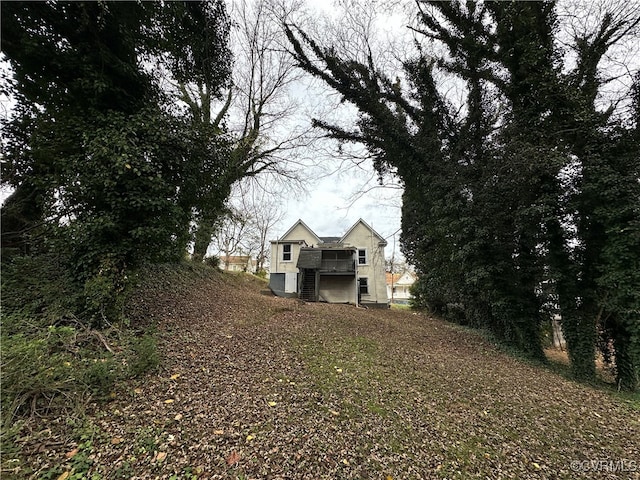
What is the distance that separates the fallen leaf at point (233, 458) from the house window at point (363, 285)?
15584 millimetres

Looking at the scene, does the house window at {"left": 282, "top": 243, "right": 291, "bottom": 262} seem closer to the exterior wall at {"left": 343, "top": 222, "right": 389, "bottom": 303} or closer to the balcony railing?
the balcony railing

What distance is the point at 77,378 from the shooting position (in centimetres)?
276

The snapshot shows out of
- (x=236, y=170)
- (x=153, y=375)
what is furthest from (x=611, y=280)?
(x=236, y=170)

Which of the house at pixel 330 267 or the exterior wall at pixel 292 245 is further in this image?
the exterior wall at pixel 292 245

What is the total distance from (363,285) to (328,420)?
49.1 feet

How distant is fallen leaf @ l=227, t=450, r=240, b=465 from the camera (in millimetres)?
2385

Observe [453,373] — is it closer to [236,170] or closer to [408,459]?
[408,459]

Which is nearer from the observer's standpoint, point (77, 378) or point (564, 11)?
point (77, 378)

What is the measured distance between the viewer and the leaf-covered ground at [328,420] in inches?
93.5

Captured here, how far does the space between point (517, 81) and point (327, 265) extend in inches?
480

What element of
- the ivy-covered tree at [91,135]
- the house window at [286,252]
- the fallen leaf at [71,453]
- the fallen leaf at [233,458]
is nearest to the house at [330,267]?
the house window at [286,252]

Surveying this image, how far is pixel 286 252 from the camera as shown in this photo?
18.6 metres

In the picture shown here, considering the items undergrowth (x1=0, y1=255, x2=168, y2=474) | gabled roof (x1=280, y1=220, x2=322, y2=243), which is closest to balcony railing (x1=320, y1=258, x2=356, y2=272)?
gabled roof (x1=280, y1=220, x2=322, y2=243)

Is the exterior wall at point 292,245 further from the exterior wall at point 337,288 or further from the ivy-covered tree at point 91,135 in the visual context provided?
the ivy-covered tree at point 91,135
